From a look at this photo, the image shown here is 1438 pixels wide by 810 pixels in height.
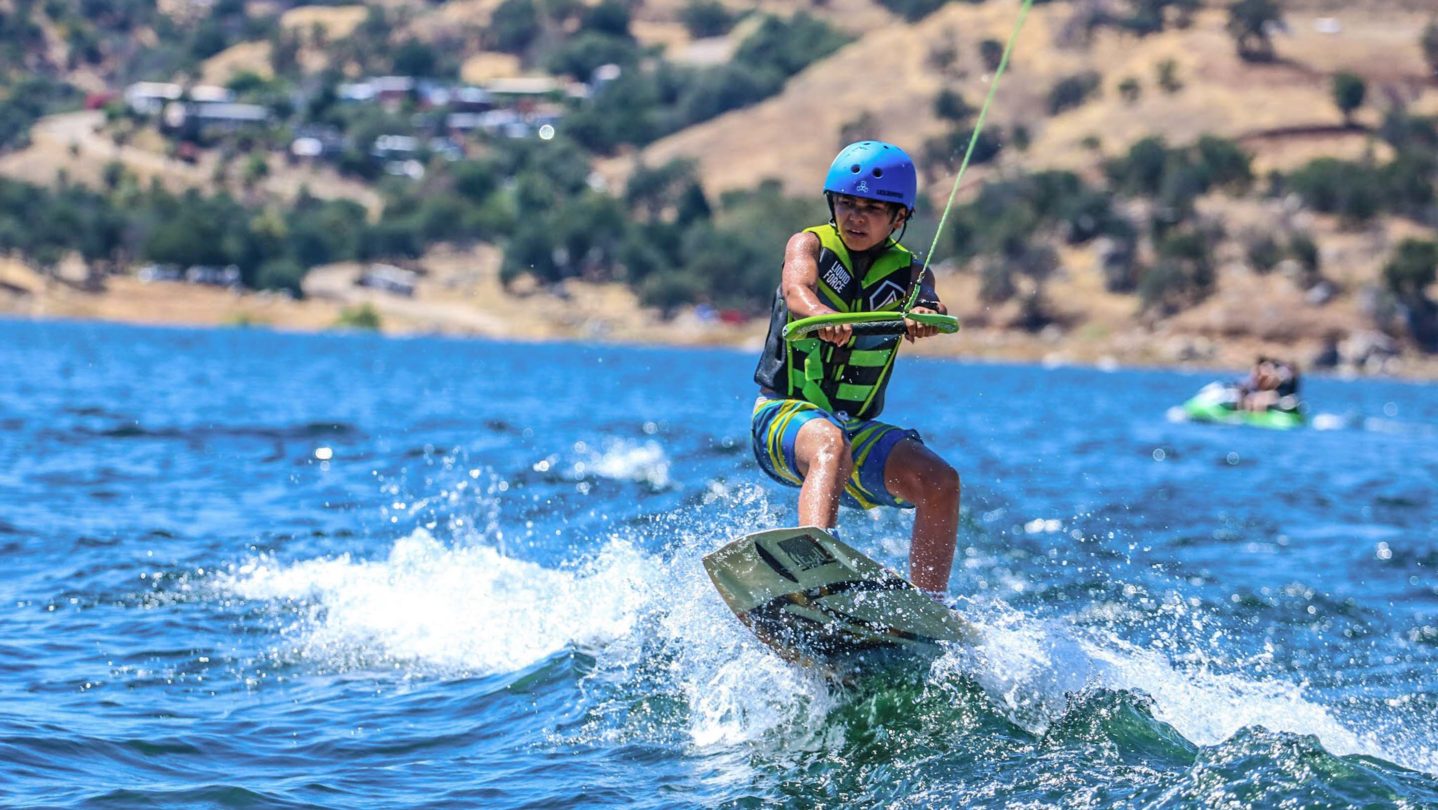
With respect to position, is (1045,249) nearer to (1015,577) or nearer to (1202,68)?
(1202,68)

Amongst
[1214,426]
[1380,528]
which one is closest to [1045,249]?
[1214,426]

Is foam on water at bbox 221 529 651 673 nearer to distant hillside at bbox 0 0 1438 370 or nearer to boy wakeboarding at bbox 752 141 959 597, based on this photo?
boy wakeboarding at bbox 752 141 959 597

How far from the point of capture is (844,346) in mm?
6918

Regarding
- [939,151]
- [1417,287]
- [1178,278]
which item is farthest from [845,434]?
[1178,278]

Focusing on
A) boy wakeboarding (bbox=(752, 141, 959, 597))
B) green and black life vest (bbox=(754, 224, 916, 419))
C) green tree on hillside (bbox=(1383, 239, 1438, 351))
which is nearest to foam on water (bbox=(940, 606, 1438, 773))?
boy wakeboarding (bbox=(752, 141, 959, 597))

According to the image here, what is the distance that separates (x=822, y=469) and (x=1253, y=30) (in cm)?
10739

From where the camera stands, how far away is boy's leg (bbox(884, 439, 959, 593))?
6852 millimetres

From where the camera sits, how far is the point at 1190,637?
9.20m

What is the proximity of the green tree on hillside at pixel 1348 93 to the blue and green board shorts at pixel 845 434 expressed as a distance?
99.2 metres

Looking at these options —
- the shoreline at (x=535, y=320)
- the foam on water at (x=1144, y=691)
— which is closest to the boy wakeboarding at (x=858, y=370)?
the foam on water at (x=1144, y=691)

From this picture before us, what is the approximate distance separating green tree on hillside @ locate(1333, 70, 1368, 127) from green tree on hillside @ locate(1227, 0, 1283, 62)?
26.8ft

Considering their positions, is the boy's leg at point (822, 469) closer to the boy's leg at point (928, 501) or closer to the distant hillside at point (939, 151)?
the boy's leg at point (928, 501)

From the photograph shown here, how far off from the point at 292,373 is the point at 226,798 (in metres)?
30.0

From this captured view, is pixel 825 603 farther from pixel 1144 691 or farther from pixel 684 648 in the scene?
pixel 1144 691
